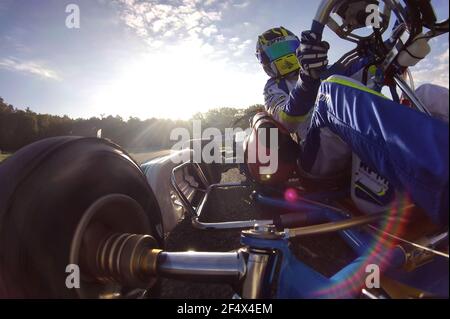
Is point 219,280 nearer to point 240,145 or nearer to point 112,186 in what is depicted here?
point 112,186

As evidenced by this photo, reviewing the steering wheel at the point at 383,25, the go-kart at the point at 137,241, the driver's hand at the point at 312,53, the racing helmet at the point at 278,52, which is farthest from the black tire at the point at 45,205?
the racing helmet at the point at 278,52

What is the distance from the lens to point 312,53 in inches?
64.0

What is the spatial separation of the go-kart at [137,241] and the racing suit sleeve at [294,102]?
0.38 metres

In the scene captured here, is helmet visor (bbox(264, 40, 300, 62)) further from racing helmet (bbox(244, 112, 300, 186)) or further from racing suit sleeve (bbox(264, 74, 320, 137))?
racing helmet (bbox(244, 112, 300, 186))

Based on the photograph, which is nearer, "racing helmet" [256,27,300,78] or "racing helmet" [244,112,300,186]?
"racing helmet" [244,112,300,186]

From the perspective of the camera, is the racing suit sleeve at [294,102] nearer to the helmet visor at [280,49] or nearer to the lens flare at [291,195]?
the helmet visor at [280,49]

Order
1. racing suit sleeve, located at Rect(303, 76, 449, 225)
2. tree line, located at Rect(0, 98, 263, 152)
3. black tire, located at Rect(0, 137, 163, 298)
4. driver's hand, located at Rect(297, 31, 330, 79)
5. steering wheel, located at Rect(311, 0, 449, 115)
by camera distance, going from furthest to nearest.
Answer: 1. tree line, located at Rect(0, 98, 263, 152)
2. driver's hand, located at Rect(297, 31, 330, 79)
3. steering wheel, located at Rect(311, 0, 449, 115)
4. black tire, located at Rect(0, 137, 163, 298)
5. racing suit sleeve, located at Rect(303, 76, 449, 225)

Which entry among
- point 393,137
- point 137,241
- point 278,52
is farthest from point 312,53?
point 278,52

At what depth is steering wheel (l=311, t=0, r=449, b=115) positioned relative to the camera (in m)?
1.25

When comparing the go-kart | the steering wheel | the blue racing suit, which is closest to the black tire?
the go-kart

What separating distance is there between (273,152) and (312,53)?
28.6 inches

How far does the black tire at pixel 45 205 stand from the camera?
0.91m

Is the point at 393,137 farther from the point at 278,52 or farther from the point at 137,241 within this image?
the point at 278,52

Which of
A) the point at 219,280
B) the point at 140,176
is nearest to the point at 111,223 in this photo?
the point at 140,176
